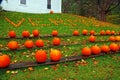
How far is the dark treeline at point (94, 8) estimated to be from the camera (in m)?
33.3

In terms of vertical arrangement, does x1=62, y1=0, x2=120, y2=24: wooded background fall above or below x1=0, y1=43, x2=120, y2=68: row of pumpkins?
above

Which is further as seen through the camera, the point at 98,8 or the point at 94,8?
the point at 94,8

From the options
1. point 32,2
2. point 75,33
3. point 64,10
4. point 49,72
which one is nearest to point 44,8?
point 32,2

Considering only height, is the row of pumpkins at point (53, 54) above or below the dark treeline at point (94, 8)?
below

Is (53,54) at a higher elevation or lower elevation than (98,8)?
lower

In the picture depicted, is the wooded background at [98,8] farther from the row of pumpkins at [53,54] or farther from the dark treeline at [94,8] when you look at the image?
the row of pumpkins at [53,54]

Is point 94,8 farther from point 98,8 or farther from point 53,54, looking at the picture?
point 53,54

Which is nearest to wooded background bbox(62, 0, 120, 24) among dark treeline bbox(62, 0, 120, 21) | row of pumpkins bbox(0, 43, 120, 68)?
dark treeline bbox(62, 0, 120, 21)

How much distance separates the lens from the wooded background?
109 feet

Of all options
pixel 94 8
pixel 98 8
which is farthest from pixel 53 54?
pixel 94 8

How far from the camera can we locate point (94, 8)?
4606 centimetres

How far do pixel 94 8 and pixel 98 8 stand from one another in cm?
1173

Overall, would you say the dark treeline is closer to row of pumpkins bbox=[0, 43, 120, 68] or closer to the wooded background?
the wooded background

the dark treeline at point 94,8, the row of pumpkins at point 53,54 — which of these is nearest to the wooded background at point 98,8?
the dark treeline at point 94,8
